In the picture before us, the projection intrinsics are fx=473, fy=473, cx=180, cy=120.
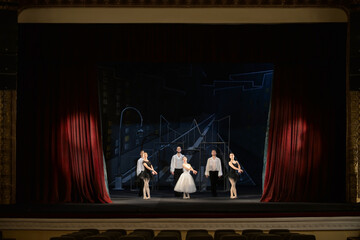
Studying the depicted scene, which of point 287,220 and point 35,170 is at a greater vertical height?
point 35,170

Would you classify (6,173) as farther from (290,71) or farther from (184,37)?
(290,71)

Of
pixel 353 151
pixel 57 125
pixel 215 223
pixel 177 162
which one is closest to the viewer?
pixel 215 223

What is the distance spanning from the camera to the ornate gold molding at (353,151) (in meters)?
11.1

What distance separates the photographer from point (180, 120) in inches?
626

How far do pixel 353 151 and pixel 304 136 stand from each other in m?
1.22

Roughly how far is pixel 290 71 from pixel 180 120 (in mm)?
5001

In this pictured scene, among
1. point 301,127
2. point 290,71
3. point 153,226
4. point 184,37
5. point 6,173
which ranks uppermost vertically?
point 184,37

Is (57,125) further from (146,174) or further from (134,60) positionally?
(146,174)

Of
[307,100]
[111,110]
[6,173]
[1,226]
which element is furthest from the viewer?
[111,110]

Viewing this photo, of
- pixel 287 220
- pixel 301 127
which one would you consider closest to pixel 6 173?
pixel 287 220

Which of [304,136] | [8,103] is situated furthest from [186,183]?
[8,103]

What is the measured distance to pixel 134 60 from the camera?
452 inches

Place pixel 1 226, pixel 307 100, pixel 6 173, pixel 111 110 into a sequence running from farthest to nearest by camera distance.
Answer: pixel 111 110, pixel 307 100, pixel 6 173, pixel 1 226

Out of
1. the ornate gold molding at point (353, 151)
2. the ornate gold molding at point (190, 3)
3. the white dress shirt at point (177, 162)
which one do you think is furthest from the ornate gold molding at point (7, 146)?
the ornate gold molding at point (353, 151)
